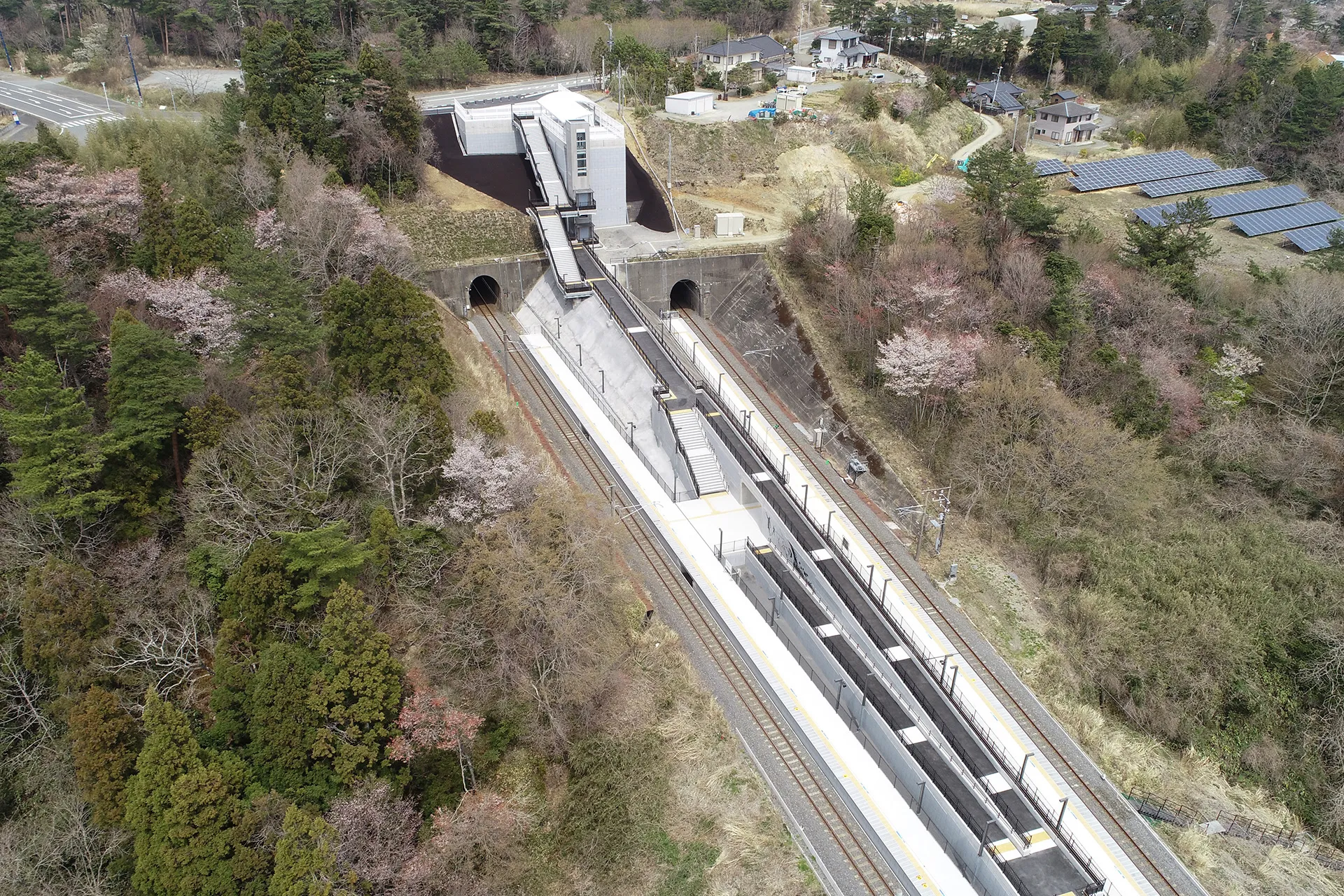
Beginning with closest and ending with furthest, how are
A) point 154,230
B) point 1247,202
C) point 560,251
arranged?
1. point 154,230
2. point 560,251
3. point 1247,202

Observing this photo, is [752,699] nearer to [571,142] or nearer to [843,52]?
[571,142]

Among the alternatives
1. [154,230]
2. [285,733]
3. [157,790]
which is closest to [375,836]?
[285,733]

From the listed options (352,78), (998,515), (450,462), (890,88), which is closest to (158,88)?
(352,78)

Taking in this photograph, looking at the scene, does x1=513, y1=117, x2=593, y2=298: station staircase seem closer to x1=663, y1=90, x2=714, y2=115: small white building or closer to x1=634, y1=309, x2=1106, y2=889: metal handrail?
x1=663, y1=90, x2=714, y2=115: small white building

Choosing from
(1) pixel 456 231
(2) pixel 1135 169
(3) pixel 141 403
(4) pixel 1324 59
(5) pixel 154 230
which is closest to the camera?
(3) pixel 141 403

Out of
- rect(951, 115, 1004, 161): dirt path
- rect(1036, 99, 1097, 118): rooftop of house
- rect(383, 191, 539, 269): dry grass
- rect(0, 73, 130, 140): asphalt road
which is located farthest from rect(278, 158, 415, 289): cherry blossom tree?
rect(1036, 99, 1097, 118): rooftop of house

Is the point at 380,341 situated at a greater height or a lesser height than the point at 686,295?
greater
